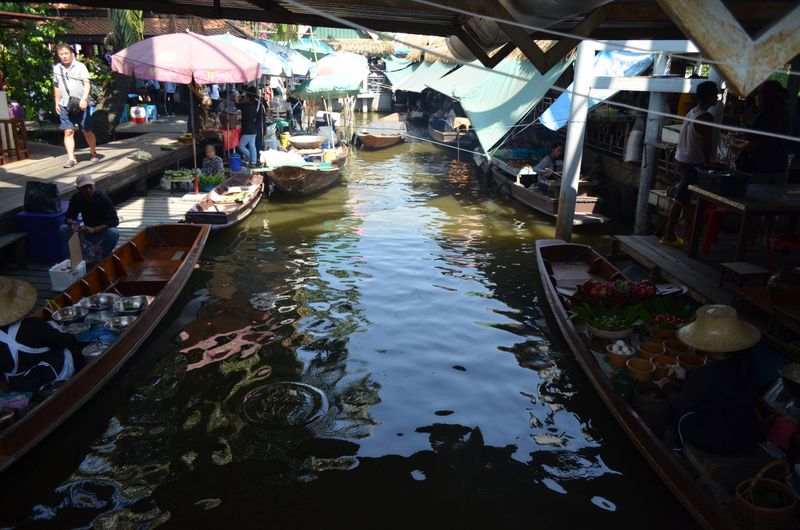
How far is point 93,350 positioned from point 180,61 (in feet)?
21.7

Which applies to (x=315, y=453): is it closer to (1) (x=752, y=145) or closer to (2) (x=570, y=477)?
(2) (x=570, y=477)

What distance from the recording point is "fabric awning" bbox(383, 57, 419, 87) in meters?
29.6

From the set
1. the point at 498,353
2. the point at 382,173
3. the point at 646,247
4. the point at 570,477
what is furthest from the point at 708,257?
the point at 382,173

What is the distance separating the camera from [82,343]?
21.9 feet

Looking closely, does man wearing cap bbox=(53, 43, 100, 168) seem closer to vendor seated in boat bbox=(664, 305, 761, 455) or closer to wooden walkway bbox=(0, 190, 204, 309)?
wooden walkway bbox=(0, 190, 204, 309)

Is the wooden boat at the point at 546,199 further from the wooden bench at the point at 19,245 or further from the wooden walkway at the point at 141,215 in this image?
the wooden bench at the point at 19,245

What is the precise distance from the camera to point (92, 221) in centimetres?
889

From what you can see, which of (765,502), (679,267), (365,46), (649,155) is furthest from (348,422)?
(365,46)

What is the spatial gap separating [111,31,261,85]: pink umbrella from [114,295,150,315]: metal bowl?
16.5 ft

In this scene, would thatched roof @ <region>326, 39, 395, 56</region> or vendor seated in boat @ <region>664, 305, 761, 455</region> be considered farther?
thatched roof @ <region>326, 39, 395, 56</region>

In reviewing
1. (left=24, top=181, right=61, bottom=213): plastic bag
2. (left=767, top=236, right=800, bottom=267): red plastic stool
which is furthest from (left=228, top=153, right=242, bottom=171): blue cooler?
(left=767, top=236, right=800, bottom=267): red plastic stool

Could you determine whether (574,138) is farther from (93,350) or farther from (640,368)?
(93,350)

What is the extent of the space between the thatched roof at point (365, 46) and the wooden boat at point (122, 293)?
891 inches

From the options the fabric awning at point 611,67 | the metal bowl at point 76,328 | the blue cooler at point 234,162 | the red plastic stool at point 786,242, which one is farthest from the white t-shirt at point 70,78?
the red plastic stool at point 786,242
